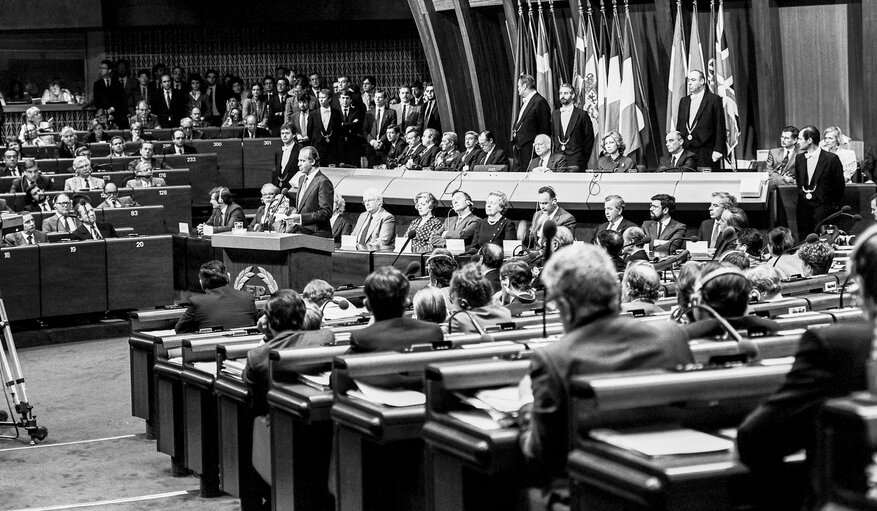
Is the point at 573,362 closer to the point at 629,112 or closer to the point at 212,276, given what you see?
the point at 212,276

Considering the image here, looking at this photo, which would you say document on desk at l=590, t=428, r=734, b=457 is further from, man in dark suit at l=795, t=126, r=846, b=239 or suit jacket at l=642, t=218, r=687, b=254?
man in dark suit at l=795, t=126, r=846, b=239

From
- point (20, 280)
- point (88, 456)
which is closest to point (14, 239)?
point (20, 280)

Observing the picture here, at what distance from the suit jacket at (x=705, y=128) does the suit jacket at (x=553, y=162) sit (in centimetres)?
103

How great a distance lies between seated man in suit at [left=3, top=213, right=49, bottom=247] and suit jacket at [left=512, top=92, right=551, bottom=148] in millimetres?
4372

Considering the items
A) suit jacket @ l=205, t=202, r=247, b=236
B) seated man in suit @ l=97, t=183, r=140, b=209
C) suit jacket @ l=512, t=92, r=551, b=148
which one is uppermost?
suit jacket @ l=512, t=92, r=551, b=148

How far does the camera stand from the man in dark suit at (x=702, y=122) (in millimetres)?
10078

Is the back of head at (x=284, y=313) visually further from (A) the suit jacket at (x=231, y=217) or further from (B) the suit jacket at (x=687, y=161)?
(A) the suit jacket at (x=231, y=217)

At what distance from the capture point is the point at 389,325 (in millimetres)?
3572

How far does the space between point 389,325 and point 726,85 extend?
7.88 metres

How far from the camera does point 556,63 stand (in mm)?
11945

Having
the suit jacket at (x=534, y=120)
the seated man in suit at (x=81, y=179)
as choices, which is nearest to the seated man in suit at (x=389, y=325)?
the suit jacket at (x=534, y=120)

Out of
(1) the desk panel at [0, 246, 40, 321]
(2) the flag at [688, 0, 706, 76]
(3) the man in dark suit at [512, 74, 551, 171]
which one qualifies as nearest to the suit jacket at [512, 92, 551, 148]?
(3) the man in dark suit at [512, 74, 551, 171]

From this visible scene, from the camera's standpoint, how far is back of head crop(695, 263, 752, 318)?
320 cm

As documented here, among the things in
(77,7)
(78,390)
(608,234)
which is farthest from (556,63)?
(77,7)
